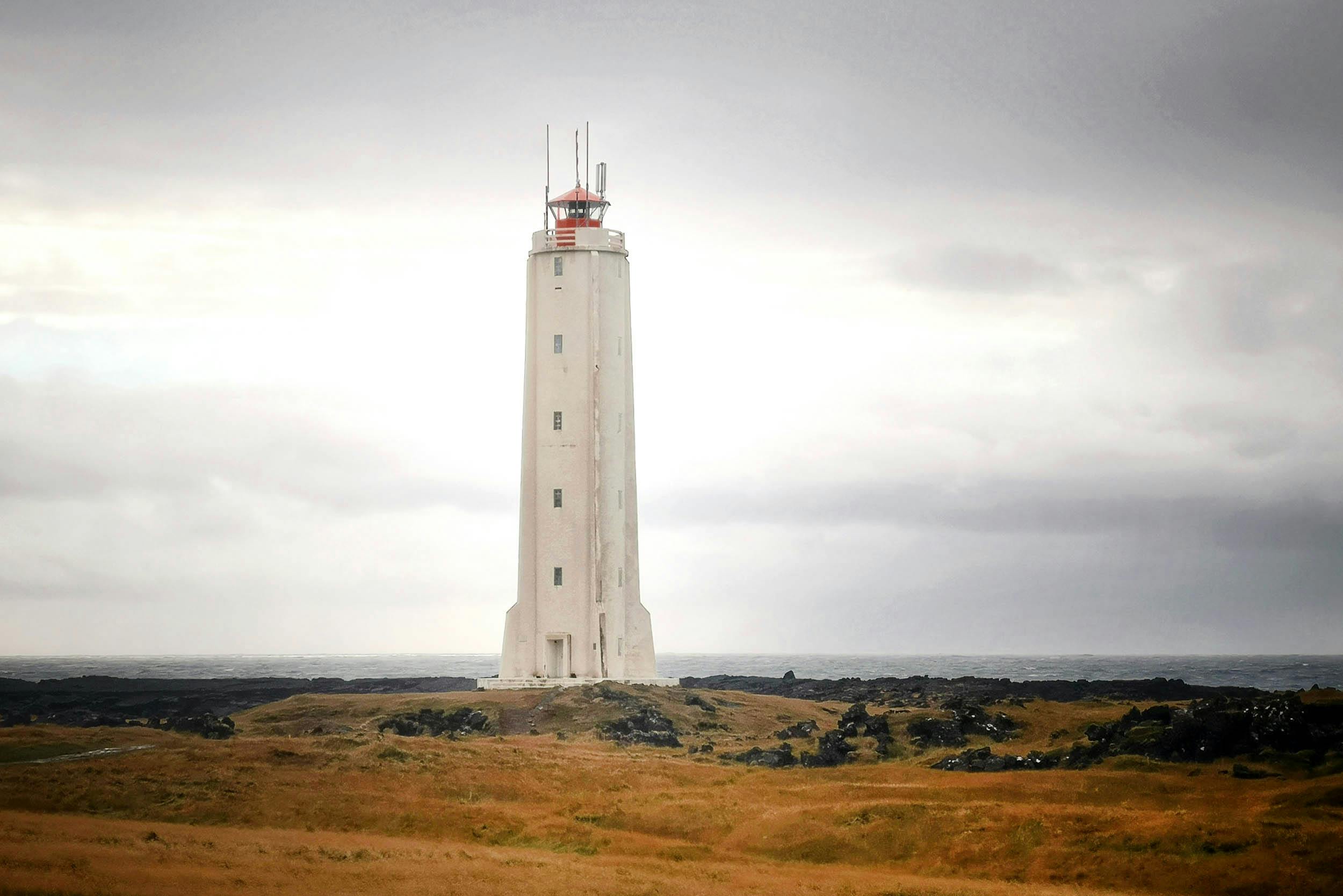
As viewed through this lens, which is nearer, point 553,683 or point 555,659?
point 553,683

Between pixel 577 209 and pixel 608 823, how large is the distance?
34.4 metres

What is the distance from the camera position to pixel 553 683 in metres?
56.0

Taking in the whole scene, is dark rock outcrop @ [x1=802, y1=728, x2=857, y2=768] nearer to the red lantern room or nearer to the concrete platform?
the concrete platform

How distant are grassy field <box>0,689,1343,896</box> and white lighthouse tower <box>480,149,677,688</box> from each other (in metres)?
14.7

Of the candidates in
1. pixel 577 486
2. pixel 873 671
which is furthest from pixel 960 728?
pixel 873 671

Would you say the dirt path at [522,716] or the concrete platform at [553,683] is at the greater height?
the concrete platform at [553,683]

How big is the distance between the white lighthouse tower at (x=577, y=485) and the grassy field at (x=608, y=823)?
14.7 meters

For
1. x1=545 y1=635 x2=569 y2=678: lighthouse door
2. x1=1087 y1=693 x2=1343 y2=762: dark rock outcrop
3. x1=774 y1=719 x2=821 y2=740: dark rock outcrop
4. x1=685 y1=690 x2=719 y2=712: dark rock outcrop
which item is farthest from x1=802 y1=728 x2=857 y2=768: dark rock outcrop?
x1=545 y1=635 x2=569 y2=678: lighthouse door

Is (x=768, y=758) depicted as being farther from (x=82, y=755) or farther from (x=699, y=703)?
(x=82, y=755)

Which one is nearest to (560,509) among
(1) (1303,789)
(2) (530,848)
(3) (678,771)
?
(3) (678,771)

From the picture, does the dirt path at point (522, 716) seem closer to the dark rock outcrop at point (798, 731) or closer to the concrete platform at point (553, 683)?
the concrete platform at point (553, 683)

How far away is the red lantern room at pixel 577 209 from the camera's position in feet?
197

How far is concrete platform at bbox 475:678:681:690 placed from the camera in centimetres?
5559

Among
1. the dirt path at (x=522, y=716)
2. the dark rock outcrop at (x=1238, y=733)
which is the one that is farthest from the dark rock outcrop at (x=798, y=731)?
the dark rock outcrop at (x=1238, y=733)
